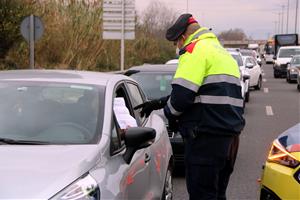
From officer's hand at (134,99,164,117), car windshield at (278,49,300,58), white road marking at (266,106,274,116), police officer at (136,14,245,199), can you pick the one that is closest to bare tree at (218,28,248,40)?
car windshield at (278,49,300,58)

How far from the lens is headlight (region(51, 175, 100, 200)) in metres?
3.09

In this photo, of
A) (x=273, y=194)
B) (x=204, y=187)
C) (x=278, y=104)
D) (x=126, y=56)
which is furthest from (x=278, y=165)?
(x=126, y=56)

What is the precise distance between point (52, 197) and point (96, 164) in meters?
0.48

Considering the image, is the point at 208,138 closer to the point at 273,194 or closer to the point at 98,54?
the point at 273,194

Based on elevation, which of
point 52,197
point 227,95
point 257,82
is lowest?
point 257,82

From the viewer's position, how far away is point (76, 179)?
10.6ft

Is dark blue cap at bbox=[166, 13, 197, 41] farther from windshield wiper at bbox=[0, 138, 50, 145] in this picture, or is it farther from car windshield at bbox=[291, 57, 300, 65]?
car windshield at bbox=[291, 57, 300, 65]

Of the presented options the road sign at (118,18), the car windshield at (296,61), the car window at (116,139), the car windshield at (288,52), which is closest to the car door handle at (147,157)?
the car window at (116,139)

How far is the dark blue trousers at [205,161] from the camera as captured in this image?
437cm

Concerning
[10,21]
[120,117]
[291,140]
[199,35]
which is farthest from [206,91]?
[10,21]

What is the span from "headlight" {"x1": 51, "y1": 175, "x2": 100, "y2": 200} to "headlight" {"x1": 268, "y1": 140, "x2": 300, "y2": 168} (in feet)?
6.05

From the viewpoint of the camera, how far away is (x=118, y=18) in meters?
20.9

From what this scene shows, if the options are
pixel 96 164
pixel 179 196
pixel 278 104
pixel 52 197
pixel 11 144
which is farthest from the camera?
pixel 278 104

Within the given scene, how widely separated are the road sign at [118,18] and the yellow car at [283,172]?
1610 cm
